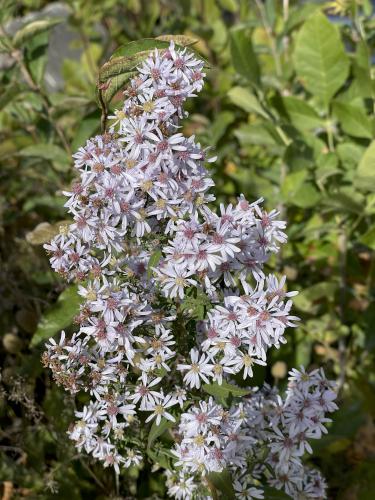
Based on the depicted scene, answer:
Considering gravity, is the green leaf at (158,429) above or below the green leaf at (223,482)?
above

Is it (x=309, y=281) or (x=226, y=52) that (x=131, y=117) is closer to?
(x=309, y=281)

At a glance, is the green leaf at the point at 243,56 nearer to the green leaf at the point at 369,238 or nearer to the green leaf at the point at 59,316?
the green leaf at the point at 369,238

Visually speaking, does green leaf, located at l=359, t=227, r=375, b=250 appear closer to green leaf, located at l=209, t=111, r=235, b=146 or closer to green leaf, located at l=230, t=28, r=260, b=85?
green leaf, located at l=230, t=28, r=260, b=85

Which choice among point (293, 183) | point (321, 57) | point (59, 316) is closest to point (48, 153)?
point (59, 316)

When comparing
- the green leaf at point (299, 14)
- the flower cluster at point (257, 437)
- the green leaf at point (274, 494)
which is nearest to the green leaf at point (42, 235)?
the flower cluster at point (257, 437)

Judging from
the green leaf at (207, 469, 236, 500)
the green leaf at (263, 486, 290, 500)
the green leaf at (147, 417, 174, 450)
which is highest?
the green leaf at (147, 417, 174, 450)

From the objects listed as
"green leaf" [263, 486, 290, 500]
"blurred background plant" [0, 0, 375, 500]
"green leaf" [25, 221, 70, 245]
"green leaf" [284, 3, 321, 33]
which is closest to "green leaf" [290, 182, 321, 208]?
"blurred background plant" [0, 0, 375, 500]

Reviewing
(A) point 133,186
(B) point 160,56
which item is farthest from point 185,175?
(B) point 160,56
